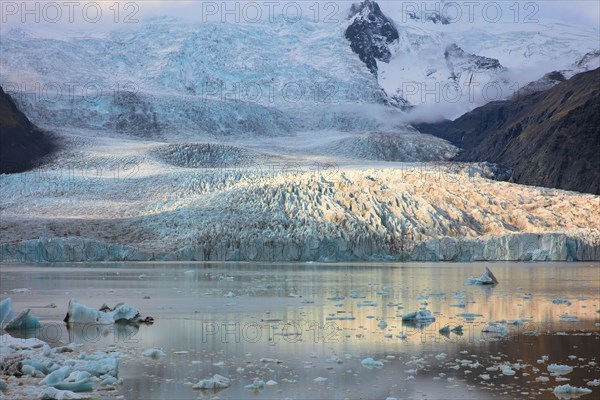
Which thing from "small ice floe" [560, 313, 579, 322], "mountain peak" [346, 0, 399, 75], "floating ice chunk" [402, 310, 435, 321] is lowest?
"small ice floe" [560, 313, 579, 322]

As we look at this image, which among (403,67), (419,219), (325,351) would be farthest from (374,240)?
(403,67)

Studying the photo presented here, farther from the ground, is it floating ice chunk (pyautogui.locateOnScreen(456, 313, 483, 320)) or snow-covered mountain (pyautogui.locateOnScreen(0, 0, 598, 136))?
snow-covered mountain (pyautogui.locateOnScreen(0, 0, 598, 136))

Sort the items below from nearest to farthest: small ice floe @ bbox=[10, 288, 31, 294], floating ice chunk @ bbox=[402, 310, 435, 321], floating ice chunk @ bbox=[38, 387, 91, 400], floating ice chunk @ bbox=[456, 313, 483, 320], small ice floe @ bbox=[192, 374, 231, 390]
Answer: floating ice chunk @ bbox=[38, 387, 91, 400], small ice floe @ bbox=[192, 374, 231, 390], floating ice chunk @ bbox=[402, 310, 435, 321], floating ice chunk @ bbox=[456, 313, 483, 320], small ice floe @ bbox=[10, 288, 31, 294]

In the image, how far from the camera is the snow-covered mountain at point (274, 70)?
300 feet

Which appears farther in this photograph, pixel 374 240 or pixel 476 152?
pixel 476 152

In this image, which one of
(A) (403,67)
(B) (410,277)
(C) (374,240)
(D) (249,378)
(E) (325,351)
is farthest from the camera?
(A) (403,67)

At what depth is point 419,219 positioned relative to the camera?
44.3 meters

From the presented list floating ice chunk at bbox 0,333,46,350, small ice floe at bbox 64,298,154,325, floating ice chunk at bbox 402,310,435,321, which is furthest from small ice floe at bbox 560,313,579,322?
floating ice chunk at bbox 0,333,46,350

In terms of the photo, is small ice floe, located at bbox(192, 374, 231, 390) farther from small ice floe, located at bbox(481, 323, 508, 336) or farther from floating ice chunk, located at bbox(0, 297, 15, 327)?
floating ice chunk, located at bbox(0, 297, 15, 327)

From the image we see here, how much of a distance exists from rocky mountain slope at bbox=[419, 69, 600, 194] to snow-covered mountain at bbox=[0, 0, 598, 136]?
1305cm

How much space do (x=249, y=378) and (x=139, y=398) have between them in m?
1.40

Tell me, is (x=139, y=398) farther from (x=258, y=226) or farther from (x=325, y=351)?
(x=258, y=226)

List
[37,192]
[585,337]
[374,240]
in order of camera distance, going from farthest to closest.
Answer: [37,192] → [374,240] → [585,337]

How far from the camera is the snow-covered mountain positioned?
300 feet
